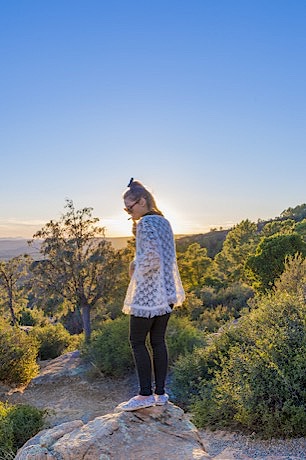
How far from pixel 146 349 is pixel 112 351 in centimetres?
847

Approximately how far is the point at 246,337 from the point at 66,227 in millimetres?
11224

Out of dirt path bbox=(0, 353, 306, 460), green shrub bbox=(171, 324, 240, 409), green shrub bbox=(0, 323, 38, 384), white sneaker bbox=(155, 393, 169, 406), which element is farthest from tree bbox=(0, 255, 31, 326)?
white sneaker bbox=(155, 393, 169, 406)

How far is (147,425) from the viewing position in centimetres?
360

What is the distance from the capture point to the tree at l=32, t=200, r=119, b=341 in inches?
653

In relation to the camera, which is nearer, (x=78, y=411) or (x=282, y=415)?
(x=282, y=415)

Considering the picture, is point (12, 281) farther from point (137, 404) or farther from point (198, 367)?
point (137, 404)

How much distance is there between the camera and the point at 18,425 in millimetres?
6859

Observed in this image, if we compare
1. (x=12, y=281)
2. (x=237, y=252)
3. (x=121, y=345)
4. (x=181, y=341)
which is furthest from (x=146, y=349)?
(x=237, y=252)

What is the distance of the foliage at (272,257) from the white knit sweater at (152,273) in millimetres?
15633

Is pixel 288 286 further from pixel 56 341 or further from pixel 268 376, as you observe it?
pixel 56 341

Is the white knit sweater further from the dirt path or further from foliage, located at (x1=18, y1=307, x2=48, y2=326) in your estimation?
foliage, located at (x1=18, y1=307, x2=48, y2=326)

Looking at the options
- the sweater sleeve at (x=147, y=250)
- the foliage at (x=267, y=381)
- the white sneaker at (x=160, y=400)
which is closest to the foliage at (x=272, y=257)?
the foliage at (x=267, y=381)

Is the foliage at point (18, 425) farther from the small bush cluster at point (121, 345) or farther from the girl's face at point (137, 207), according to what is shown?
the small bush cluster at point (121, 345)

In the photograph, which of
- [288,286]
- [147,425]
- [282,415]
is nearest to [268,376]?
[282,415]
